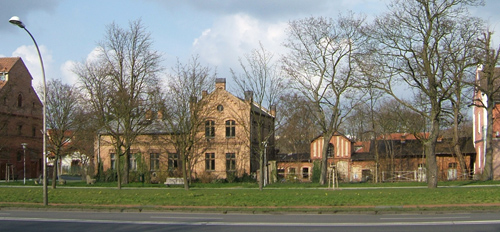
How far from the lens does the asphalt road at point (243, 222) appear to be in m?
14.8

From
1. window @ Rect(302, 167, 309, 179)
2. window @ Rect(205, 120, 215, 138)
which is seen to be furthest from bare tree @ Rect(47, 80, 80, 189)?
window @ Rect(302, 167, 309, 179)

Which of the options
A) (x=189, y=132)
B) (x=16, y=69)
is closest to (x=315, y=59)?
(x=189, y=132)

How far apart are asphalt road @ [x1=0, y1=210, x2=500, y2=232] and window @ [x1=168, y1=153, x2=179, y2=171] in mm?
32093

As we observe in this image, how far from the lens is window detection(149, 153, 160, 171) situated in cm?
5328

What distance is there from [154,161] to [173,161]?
2.10 m

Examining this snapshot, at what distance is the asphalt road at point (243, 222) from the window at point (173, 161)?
3209cm

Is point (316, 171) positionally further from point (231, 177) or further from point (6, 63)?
point (6, 63)

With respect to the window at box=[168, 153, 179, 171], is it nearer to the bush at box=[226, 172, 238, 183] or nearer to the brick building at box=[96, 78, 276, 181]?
the brick building at box=[96, 78, 276, 181]

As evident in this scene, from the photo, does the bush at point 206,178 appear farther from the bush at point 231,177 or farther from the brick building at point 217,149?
the bush at point 231,177

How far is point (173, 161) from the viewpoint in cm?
5297

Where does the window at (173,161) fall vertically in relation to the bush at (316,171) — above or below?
above

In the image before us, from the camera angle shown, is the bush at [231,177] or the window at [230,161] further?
the window at [230,161]

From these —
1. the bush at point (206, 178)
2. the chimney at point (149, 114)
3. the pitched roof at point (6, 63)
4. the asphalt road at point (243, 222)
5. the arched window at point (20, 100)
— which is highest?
the pitched roof at point (6, 63)

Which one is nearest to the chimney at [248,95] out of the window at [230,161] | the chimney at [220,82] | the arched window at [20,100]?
the window at [230,161]
